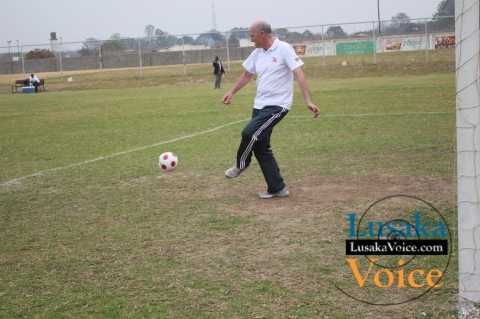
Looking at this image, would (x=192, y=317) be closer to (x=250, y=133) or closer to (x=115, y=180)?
(x=250, y=133)

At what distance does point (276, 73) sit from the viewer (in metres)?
6.77

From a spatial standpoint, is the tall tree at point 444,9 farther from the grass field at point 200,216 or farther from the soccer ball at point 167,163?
the soccer ball at point 167,163

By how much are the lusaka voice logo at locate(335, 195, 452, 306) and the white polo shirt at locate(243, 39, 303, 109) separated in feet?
6.13

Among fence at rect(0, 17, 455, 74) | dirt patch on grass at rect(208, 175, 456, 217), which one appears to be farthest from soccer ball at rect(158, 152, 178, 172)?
fence at rect(0, 17, 455, 74)

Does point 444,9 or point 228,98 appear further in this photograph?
point 444,9

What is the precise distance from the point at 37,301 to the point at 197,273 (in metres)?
1.20

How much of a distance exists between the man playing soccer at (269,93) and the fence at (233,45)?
31758 mm

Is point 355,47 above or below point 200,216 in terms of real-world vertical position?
above

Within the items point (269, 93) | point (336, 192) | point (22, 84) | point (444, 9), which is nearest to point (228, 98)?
point (269, 93)

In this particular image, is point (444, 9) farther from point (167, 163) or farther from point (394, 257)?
point (394, 257)

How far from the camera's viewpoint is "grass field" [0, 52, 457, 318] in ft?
13.3

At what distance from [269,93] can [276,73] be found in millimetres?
257

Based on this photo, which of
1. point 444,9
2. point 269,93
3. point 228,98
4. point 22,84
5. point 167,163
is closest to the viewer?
point 269,93

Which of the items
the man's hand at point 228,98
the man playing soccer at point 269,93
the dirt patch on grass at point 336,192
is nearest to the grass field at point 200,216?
the dirt patch on grass at point 336,192
